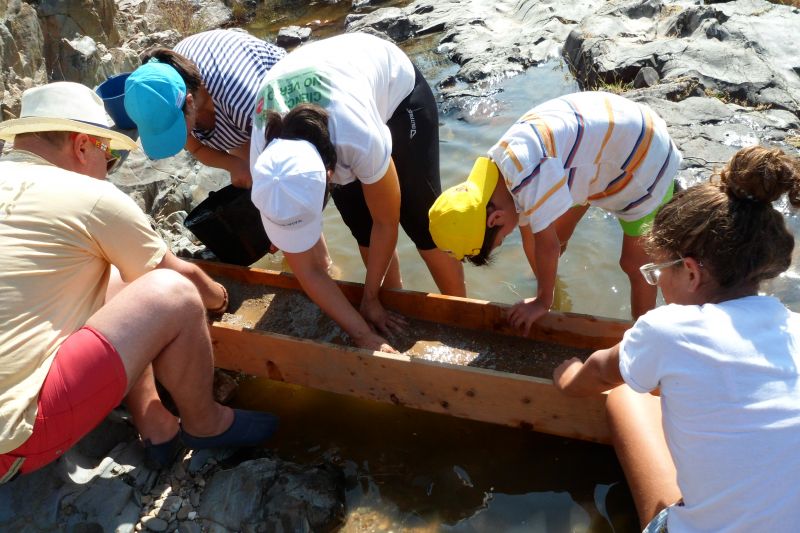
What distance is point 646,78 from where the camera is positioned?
6.12 metres

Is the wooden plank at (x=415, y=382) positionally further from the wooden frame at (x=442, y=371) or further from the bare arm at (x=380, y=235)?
the bare arm at (x=380, y=235)

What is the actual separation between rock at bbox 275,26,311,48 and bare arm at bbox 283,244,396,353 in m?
9.19

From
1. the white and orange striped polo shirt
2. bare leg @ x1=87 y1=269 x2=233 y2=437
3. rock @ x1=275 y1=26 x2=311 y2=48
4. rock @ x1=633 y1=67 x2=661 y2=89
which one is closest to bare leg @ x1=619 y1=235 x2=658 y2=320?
the white and orange striped polo shirt

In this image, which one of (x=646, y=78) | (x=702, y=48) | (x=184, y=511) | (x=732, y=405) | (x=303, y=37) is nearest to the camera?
(x=732, y=405)

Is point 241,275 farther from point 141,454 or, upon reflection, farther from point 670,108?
point 670,108

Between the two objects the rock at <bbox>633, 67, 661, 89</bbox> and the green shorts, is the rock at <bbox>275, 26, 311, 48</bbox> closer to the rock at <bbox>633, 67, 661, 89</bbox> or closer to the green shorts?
the rock at <bbox>633, 67, 661, 89</bbox>

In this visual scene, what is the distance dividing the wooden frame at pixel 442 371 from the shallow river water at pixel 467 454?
0.69ft

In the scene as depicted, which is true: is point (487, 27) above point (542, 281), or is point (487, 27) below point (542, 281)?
below

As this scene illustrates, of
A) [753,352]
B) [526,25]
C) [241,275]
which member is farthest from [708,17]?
[753,352]

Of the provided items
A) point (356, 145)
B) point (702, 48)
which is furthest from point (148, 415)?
point (702, 48)

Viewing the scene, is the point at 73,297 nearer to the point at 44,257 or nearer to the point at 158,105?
the point at 44,257

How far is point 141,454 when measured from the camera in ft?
9.18

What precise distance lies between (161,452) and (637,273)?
2.32 m

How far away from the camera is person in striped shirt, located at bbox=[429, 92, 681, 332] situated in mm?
2516
